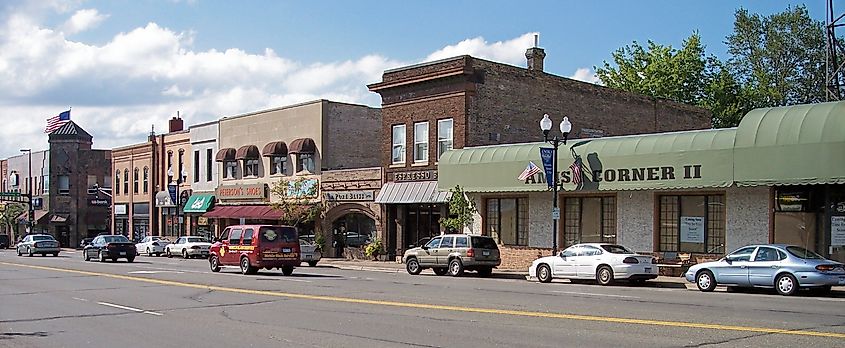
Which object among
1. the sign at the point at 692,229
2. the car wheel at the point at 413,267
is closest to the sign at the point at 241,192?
the car wheel at the point at 413,267

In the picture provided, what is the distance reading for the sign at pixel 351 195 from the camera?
142 ft

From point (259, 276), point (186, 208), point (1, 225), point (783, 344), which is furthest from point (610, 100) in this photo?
point (1, 225)

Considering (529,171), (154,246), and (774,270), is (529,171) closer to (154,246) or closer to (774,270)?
(774,270)

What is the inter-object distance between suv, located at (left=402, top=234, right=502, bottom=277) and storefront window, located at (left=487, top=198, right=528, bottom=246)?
4.42 meters

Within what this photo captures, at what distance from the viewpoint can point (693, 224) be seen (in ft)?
100

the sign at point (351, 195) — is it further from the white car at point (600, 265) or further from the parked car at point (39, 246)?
the parked car at point (39, 246)

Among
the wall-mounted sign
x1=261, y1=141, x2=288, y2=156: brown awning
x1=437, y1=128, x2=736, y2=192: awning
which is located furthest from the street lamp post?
x1=261, y1=141, x2=288, y2=156: brown awning

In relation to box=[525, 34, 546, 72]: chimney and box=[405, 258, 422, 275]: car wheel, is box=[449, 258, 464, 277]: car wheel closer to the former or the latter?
box=[405, 258, 422, 275]: car wheel

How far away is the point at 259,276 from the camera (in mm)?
30391

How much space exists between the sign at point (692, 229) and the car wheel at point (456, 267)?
7.53 metres

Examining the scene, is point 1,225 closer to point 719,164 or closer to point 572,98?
point 572,98

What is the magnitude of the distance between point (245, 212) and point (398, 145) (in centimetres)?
1391

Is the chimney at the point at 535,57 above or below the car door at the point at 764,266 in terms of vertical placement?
above

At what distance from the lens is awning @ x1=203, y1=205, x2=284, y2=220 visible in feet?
161
